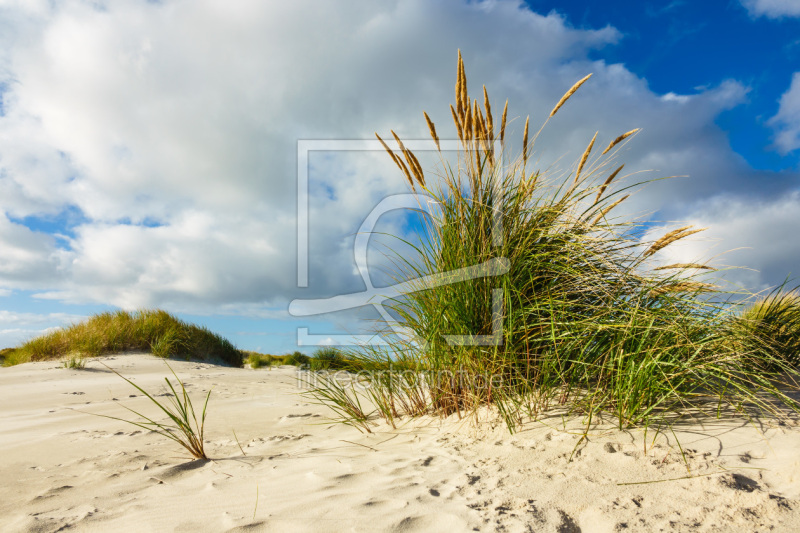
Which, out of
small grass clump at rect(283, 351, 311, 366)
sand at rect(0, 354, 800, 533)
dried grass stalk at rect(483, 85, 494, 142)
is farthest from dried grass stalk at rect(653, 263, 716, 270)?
small grass clump at rect(283, 351, 311, 366)

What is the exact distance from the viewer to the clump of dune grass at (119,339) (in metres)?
9.45

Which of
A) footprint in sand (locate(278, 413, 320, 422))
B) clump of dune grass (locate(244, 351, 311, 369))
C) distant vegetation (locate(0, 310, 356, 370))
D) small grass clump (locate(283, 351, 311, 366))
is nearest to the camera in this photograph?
footprint in sand (locate(278, 413, 320, 422))

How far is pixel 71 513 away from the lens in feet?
5.88

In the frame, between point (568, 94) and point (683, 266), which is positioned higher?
point (568, 94)

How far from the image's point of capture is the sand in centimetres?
160

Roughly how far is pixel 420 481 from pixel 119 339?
994 cm

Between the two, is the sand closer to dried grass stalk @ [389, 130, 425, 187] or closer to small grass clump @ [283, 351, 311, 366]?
dried grass stalk @ [389, 130, 425, 187]

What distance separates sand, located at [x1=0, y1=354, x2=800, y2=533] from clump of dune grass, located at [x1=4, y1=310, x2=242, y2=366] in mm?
7467

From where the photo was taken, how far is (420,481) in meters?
1.96

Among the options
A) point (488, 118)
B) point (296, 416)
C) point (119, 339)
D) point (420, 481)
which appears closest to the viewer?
point (420, 481)

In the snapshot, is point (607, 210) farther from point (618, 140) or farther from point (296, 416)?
point (296, 416)

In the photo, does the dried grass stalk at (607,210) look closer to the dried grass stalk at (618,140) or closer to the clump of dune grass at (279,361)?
the dried grass stalk at (618,140)

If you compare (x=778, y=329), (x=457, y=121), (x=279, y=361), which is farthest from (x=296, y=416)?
(x=279, y=361)

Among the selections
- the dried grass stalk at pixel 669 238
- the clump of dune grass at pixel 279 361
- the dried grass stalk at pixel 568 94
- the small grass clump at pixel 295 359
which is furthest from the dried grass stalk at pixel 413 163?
the small grass clump at pixel 295 359
